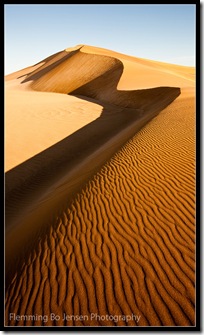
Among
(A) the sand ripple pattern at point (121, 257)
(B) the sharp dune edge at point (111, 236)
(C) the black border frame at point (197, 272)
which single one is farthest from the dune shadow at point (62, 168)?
(C) the black border frame at point (197, 272)

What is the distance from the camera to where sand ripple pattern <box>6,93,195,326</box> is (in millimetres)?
3666

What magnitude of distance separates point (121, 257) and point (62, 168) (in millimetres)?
7646

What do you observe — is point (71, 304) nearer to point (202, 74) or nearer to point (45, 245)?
point (45, 245)

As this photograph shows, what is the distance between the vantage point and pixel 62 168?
11.6 metres

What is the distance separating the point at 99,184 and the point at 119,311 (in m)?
3.82

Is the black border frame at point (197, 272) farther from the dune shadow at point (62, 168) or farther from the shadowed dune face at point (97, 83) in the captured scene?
the shadowed dune face at point (97, 83)

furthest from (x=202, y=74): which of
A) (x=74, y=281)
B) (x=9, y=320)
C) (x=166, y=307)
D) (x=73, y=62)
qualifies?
(x=73, y=62)

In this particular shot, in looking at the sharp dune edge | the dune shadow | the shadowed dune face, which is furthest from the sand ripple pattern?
the shadowed dune face

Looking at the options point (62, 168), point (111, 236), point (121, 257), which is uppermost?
point (62, 168)

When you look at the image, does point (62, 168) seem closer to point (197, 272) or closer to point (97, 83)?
point (197, 272)

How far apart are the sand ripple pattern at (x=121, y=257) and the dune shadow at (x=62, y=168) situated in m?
0.68

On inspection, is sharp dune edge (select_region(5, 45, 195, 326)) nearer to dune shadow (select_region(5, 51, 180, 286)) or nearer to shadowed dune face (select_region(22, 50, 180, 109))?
dune shadow (select_region(5, 51, 180, 286))

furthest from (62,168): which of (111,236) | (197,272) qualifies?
(197,272)

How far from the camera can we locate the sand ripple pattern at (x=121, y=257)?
367 centimetres
